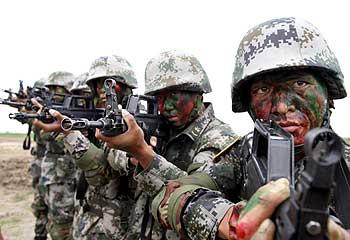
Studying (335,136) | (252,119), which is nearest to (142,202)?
(252,119)

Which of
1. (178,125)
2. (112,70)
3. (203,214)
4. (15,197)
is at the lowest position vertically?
(15,197)

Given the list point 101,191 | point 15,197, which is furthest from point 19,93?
point 15,197

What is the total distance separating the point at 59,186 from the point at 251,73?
5.53m

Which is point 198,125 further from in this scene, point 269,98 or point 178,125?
point 269,98

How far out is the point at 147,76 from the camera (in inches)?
136

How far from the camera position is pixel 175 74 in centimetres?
329

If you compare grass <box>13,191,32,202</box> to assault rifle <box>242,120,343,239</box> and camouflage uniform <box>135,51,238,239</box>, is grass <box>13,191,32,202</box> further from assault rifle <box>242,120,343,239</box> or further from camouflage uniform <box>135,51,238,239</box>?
assault rifle <box>242,120,343,239</box>

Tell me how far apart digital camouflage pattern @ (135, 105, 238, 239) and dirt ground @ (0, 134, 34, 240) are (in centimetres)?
566

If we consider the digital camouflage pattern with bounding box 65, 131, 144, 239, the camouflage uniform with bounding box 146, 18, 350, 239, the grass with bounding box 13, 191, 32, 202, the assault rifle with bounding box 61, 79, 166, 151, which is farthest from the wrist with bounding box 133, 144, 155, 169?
the grass with bounding box 13, 191, 32, 202

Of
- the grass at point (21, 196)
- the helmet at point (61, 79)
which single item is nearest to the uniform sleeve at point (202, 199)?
the helmet at point (61, 79)

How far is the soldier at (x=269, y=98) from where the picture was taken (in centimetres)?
166

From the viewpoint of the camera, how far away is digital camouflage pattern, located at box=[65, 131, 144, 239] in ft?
12.4

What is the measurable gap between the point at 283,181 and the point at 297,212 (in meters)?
0.20

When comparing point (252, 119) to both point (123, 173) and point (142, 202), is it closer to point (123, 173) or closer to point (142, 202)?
point (142, 202)
